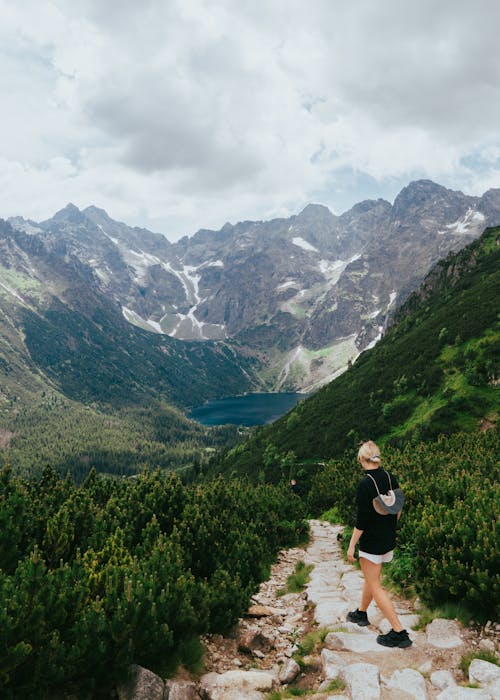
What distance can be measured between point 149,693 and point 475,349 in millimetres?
81182

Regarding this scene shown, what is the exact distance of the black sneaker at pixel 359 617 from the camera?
34.7 ft

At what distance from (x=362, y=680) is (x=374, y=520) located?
3085mm

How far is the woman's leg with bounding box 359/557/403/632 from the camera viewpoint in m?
9.27

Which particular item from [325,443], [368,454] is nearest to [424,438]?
[325,443]

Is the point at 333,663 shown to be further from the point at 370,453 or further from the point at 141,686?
the point at 370,453

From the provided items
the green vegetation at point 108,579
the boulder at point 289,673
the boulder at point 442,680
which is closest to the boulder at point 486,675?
the boulder at point 442,680

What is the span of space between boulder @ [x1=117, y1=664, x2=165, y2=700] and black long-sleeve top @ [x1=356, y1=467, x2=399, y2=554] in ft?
17.1

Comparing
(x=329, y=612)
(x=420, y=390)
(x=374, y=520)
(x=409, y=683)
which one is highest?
(x=374, y=520)

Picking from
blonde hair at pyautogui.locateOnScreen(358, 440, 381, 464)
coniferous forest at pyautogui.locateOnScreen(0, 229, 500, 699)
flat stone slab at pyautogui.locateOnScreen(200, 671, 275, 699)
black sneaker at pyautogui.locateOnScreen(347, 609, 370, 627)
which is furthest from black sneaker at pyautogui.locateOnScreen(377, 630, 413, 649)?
blonde hair at pyautogui.locateOnScreen(358, 440, 381, 464)

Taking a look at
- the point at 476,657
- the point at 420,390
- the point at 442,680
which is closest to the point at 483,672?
the point at 476,657

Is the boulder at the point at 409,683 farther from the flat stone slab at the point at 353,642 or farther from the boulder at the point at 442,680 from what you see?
the flat stone slab at the point at 353,642

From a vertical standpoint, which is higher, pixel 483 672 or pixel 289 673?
pixel 483 672

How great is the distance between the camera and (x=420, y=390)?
79.8 meters

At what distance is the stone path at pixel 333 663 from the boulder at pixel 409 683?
18mm
